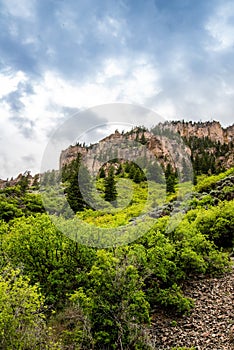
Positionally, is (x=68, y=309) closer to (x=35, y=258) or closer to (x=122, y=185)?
(x=35, y=258)

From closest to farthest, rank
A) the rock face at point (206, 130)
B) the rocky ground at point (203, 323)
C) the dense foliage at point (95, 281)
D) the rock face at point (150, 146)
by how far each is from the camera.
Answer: the dense foliage at point (95, 281)
the rocky ground at point (203, 323)
the rock face at point (150, 146)
the rock face at point (206, 130)

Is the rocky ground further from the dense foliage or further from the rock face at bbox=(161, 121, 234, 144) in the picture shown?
the rock face at bbox=(161, 121, 234, 144)

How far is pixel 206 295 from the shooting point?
697 inches

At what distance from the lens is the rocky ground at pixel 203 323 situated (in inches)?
538

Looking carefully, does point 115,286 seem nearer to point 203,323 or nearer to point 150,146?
point 203,323

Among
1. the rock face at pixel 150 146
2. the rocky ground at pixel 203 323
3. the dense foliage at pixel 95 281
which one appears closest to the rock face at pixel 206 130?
the rock face at pixel 150 146

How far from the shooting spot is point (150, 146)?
98000 millimetres

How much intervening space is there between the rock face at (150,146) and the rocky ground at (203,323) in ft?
82.6

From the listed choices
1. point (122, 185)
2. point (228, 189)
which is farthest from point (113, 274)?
point (122, 185)

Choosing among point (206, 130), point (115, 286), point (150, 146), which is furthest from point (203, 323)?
point (206, 130)

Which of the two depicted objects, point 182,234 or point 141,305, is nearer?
point 141,305

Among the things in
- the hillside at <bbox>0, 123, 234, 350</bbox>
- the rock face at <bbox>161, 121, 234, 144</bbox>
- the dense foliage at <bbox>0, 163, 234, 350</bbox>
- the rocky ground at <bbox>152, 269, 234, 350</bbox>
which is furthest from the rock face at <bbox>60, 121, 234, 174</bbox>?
the rocky ground at <bbox>152, 269, 234, 350</bbox>

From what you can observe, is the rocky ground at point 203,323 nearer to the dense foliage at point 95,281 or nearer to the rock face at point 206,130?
the dense foliage at point 95,281

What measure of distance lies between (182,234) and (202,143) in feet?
414
